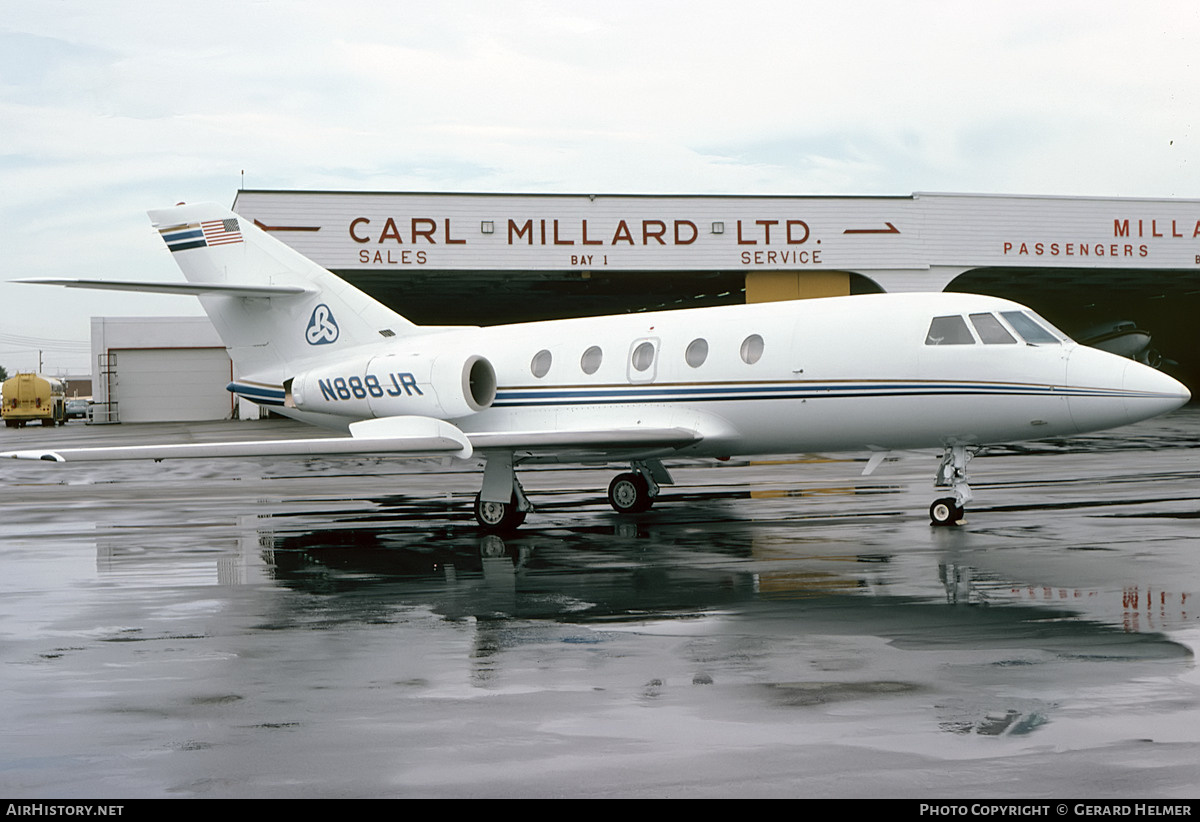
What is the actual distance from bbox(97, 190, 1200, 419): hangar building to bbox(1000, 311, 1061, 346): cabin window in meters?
23.6

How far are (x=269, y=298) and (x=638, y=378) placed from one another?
6046 millimetres

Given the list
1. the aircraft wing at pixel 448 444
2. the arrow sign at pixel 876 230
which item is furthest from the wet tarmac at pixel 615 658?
the arrow sign at pixel 876 230

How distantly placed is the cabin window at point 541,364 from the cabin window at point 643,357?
51.0 inches

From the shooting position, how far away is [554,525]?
50.4 feet

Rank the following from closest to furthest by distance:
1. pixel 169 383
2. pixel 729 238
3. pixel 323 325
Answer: pixel 323 325 → pixel 729 238 → pixel 169 383

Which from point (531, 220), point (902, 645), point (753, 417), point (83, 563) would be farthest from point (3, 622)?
point (531, 220)

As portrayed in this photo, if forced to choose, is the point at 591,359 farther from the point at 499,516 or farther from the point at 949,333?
the point at 949,333

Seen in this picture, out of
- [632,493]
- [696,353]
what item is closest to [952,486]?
[696,353]

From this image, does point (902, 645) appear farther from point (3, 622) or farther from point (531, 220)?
point (531, 220)

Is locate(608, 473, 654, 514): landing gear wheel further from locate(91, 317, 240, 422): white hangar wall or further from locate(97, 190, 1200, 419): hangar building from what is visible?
locate(91, 317, 240, 422): white hangar wall

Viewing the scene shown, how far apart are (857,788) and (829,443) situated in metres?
9.86

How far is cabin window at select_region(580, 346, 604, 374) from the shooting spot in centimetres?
1572

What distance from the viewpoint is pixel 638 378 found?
15281 millimetres

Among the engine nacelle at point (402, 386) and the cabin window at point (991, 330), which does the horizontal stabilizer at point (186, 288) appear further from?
the cabin window at point (991, 330)
